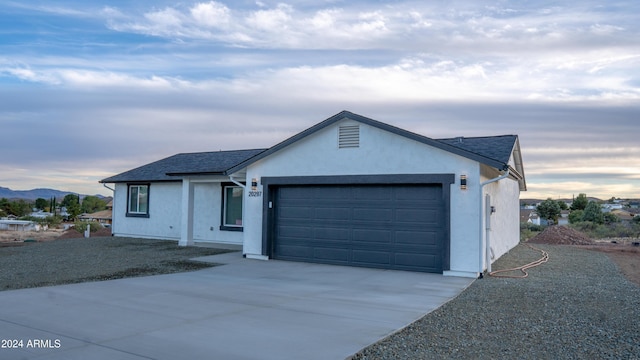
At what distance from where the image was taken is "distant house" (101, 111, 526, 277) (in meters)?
12.6

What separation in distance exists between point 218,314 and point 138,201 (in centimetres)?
1638

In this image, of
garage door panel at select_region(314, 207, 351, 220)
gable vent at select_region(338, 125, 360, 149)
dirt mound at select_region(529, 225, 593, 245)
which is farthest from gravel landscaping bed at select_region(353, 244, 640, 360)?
dirt mound at select_region(529, 225, 593, 245)

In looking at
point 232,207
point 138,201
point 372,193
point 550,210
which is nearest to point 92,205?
point 138,201

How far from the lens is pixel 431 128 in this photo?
21.4 m

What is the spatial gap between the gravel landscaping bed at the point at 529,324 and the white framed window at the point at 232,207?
10.2 m

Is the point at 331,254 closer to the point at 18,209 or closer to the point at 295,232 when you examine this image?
the point at 295,232

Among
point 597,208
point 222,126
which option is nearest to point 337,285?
point 222,126

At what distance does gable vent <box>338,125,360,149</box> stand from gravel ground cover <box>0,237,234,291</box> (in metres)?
5.10

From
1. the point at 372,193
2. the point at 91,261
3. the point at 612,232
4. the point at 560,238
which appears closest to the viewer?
the point at 372,193

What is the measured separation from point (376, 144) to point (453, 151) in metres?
2.14

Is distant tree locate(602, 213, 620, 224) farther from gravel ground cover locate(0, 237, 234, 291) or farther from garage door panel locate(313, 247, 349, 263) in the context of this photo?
gravel ground cover locate(0, 237, 234, 291)

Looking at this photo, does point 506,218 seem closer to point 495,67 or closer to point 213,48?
point 495,67

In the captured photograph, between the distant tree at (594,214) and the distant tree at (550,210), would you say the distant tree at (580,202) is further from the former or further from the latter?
the distant tree at (594,214)

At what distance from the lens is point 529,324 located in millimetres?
7672
